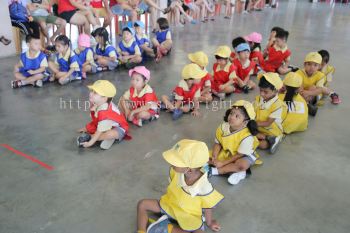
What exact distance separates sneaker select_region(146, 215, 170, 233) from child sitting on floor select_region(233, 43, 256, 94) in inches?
91.0

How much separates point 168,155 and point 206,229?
51cm

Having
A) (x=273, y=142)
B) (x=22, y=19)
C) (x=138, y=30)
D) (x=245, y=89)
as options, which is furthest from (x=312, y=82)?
(x=22, y=19)

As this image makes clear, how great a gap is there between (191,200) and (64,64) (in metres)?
2.75

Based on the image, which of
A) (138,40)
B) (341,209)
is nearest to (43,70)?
(138,40)

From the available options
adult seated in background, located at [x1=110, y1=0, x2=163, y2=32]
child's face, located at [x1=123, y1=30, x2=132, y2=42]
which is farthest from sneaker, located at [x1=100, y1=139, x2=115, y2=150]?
adult seated in background, located at [x1=110, y1=0, x2=163, y2=32]

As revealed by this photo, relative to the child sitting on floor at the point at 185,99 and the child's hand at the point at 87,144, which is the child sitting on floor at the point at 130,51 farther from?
the child's hand at the point at 87,144

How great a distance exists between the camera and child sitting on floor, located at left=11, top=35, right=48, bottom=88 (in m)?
3.59

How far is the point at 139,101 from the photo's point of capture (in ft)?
9.36

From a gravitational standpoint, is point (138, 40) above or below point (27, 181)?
above

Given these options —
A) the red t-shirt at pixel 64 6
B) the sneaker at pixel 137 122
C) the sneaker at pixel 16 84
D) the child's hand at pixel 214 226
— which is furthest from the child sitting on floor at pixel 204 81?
the red t-shirt at pixel 64 6

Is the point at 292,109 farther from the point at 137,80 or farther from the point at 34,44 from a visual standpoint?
the point at 34,44

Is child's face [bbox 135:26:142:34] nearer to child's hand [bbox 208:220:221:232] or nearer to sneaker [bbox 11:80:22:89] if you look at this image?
sneaker [bbox 11:80:22:89]

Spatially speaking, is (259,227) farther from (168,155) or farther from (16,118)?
(16,118)

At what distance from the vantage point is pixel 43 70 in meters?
3.64
